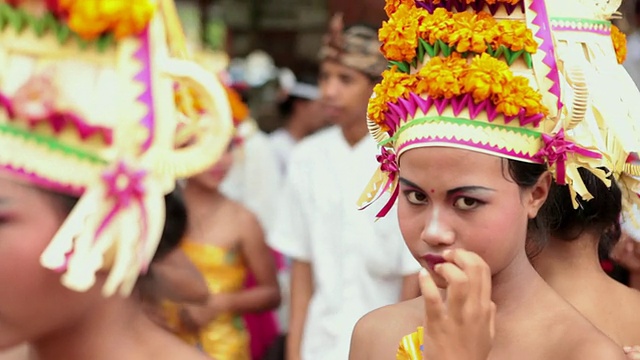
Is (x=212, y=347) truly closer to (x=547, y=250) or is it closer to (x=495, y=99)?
(x=547, y=250)

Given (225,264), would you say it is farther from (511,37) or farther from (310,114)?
(310,114)

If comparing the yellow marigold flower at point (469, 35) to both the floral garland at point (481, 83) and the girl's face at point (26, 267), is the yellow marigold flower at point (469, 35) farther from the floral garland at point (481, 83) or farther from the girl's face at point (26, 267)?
the girl's face at point (26, 267)

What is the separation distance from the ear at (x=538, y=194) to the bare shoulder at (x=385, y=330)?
41 centimetres

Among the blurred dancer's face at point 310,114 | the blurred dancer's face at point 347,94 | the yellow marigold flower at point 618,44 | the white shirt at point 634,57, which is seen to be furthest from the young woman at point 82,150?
the blurred dancer's face at point 310,114

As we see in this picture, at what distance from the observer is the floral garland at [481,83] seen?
2887 millimetres

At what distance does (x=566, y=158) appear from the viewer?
298cm

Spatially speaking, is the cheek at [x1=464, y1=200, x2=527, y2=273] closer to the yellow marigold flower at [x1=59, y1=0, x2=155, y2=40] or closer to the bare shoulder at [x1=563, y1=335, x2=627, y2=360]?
the bare shoulder at [x1=563, y1=335, x2=627, y2=360]

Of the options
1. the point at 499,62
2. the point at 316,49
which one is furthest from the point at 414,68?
the point at 316,49

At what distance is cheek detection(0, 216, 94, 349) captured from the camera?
2283 mm

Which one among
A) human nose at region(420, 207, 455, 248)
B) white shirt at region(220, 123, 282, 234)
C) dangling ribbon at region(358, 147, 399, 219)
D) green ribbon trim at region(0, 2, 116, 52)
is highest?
green ribbon trim at region(0, 2, 116, 52)

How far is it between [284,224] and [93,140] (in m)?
3.04

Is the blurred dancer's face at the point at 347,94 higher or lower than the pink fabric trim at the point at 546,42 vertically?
lower

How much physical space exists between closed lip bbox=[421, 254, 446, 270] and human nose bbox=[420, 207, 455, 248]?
26 millimetres

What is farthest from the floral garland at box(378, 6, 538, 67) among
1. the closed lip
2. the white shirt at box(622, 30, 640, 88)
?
the white shirt at box(622, 30, 640, 88)
